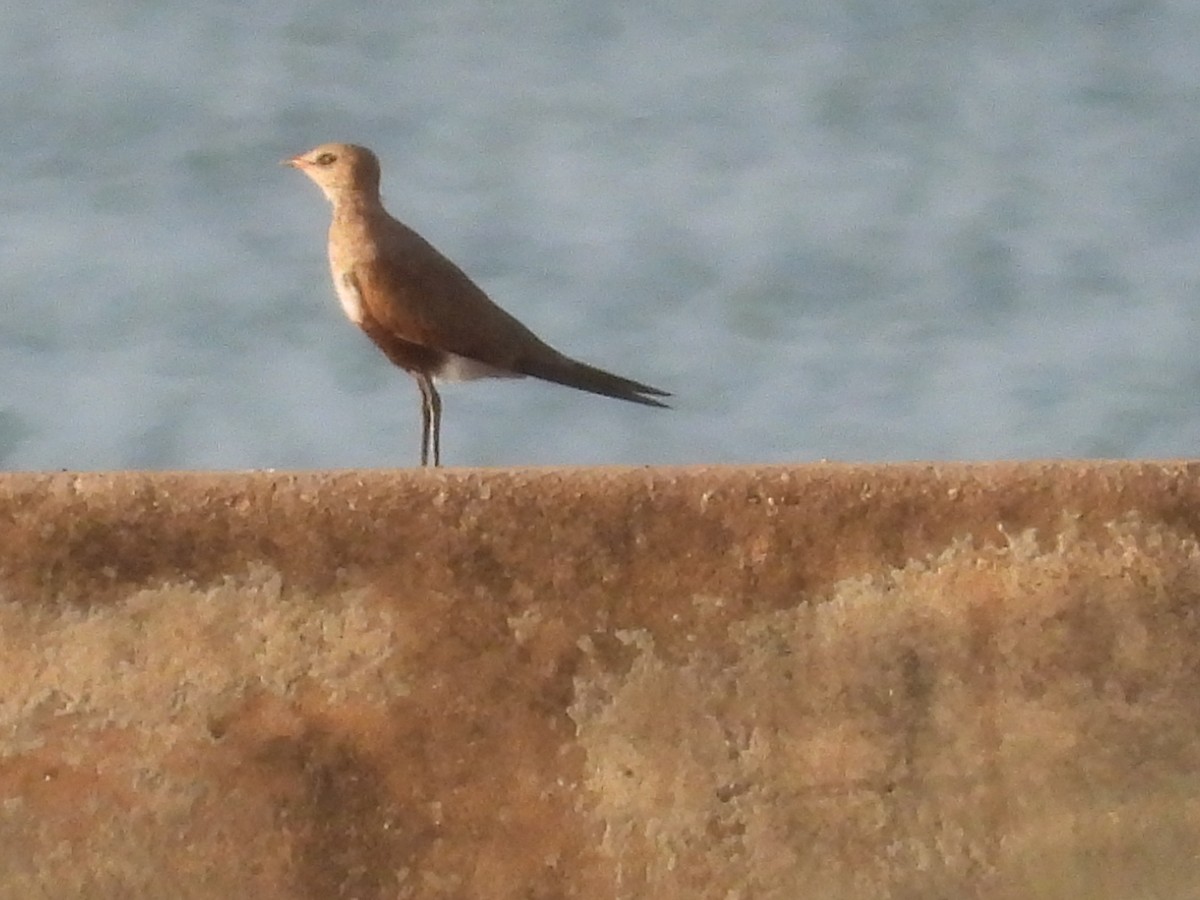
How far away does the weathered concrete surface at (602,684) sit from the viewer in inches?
49.1

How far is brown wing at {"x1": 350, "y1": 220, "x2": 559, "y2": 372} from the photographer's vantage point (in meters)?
1.76

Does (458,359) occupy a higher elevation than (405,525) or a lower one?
higher

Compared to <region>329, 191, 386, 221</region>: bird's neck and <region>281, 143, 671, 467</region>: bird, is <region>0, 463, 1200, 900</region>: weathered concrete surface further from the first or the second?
<region>329, 191, 386, 221</region>: bird's neck

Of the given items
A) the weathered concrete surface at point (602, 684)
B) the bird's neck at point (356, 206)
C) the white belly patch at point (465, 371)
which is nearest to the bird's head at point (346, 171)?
the bird's neck at point (356, 206)

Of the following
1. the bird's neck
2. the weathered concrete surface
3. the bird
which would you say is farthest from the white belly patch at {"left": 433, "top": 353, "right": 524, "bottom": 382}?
the weathered concrete surface

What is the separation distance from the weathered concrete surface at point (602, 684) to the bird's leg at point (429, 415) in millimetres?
492

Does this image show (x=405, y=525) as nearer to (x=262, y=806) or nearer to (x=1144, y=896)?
(x=262, y=806)

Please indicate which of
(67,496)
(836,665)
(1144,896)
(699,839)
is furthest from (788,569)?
(67,496)

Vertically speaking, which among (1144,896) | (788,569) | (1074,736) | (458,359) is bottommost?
(1144,896)

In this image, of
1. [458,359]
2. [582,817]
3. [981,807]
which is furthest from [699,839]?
[458,359]

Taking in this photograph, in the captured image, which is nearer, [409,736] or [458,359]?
[409,736]

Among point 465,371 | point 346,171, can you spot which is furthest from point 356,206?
point 465,371

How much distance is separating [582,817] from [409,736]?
0.13 meters

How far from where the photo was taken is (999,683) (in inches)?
50.4
